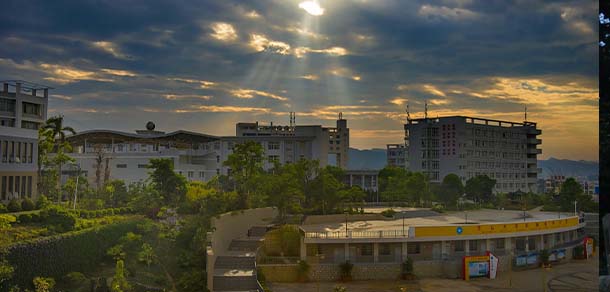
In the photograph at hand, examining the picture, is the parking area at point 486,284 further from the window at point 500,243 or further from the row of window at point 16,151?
the row of window at point 16,151

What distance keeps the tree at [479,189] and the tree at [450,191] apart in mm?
1543

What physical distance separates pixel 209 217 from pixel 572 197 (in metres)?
20.1

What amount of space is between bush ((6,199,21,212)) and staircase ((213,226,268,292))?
405cm

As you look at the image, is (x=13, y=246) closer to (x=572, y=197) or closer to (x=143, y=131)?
(x=143, y=131)

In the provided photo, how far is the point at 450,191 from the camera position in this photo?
29.8 m

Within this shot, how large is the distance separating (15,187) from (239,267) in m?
5.22

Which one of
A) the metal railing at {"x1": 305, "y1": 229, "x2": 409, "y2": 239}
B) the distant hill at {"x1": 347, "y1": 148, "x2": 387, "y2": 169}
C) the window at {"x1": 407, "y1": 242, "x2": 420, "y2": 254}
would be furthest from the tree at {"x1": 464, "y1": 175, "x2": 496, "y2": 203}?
the distant hill at {"x1": 347, "y1": 148, "x2": 387, "y2": 169}

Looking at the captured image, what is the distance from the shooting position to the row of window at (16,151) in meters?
10.8

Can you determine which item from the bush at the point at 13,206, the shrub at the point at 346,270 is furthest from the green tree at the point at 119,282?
the shrub at the point at 346,270

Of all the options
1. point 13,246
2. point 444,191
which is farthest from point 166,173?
point 444,191

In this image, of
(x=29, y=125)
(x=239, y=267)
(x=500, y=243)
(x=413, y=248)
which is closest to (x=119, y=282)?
(x=239, y=267)

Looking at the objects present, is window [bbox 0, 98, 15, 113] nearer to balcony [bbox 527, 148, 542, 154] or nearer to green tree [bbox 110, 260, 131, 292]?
green tree [bbox 110, 260, 131, 292]

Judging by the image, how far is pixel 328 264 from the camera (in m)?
16.0

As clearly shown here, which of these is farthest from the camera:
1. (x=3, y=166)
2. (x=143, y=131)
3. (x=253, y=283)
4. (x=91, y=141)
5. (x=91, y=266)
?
(x=143, y=131)
